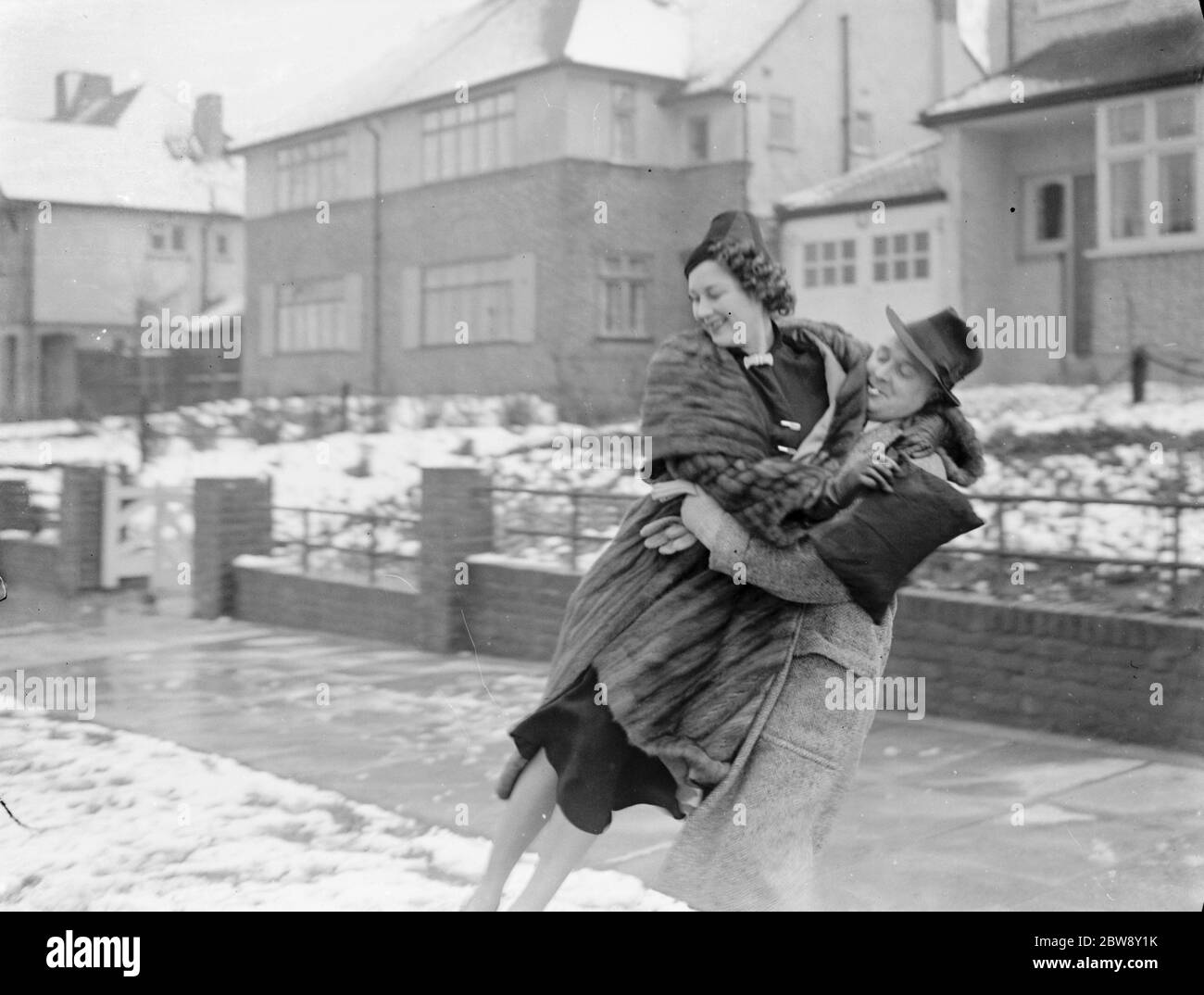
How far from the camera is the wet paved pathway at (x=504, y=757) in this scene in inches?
160

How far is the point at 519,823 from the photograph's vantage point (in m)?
3.51

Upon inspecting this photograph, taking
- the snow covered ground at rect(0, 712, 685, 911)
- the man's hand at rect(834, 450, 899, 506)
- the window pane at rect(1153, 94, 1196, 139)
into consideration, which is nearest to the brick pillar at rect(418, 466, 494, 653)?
the snow covered ground at rect(0, 712, 685, 911)

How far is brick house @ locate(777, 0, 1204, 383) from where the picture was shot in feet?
15.1

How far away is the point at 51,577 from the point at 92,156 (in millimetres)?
1421

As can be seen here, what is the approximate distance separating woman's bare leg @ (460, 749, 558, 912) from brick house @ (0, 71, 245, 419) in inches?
76.6

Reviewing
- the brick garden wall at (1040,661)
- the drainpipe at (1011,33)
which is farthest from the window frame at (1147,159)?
the brick garden wall at (1040,661)

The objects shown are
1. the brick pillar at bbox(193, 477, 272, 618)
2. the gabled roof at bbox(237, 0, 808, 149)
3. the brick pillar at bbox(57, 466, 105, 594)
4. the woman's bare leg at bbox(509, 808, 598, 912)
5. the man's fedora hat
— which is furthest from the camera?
the brick pillar at bbox(193, 477, 272, 618)

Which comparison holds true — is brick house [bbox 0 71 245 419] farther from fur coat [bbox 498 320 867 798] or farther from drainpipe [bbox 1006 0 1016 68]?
drainpipe [bbox 1006 0 1016 68]

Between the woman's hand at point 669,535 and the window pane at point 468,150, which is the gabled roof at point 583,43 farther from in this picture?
the woman's hand at point 669,535

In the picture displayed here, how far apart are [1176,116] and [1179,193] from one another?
25cm

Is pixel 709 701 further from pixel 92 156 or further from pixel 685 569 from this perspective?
pixel 92 156

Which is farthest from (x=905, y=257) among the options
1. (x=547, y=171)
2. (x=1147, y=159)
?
(x=547, y=171)
